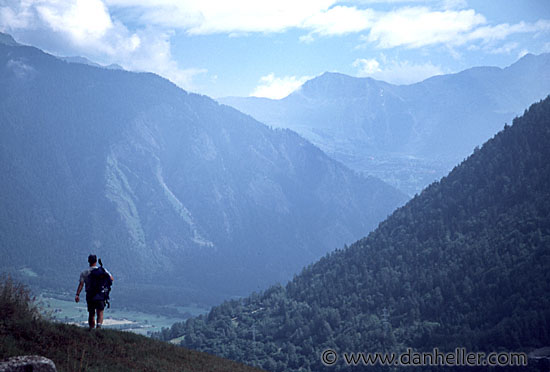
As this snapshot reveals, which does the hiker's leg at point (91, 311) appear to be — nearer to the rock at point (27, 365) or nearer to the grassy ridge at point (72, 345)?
the grassy ridge at point (72, 345)

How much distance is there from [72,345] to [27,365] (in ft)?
24.2

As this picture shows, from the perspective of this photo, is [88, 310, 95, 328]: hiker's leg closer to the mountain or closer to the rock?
the rock

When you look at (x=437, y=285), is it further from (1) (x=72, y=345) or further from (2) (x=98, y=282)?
(1) (x=72, y=345)

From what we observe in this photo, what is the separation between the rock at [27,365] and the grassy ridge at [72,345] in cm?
284

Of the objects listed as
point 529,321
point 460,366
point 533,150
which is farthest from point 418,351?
point 533,150

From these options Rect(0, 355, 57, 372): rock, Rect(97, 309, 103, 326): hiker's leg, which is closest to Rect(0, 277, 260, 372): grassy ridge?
Rect(97, 309, 103, 326): hiker's leg

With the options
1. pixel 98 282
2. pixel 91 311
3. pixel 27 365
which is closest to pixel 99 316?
pixel 91 311

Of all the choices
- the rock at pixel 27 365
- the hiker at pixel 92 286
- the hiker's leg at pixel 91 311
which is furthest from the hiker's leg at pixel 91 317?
the rock at pixel 27 365

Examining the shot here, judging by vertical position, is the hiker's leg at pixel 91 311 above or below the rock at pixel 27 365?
above

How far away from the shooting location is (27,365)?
1898 cm

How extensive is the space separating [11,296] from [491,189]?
320ft

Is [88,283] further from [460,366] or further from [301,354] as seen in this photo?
[301,354]

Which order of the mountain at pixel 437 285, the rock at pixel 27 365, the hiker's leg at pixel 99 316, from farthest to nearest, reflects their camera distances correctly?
the mountain at pixel 437 285 < the hiker's leg at pixel 99 316 < the rock at pixel 27 365

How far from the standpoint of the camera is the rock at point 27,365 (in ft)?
61.6
